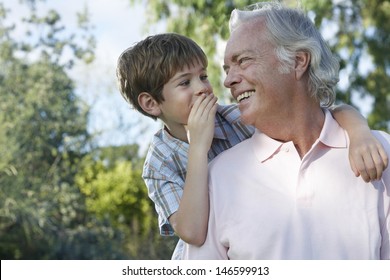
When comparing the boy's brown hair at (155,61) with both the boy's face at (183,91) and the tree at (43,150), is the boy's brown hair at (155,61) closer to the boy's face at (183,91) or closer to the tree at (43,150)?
the boy's face at (183,91)

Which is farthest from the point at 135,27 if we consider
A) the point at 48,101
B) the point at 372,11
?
the point at 372,11

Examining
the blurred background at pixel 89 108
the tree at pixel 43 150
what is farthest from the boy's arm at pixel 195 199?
the tree at pixel 43 150

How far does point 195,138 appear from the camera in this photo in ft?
7.95

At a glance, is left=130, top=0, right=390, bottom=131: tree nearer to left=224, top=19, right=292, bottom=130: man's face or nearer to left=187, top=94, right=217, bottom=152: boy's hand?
left=187, top=94, right=217, bottom=152: boy's hand

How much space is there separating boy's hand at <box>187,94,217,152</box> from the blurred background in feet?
21.4

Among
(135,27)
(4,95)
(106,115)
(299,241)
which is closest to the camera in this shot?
(299,241)

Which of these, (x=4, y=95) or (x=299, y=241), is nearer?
(x=299, y=241)

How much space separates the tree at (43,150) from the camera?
9688mm

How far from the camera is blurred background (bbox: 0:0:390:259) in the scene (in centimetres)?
965

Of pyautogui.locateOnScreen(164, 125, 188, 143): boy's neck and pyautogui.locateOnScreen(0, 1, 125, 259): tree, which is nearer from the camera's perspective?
pyautogui.locateOnScreen(164, 125, 188, 143): boy's neck

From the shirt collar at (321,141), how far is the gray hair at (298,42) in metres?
0.11

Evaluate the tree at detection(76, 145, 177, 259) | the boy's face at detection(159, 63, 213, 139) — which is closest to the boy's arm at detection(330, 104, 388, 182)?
the boy's face at detection(159, 63, 213, 139)

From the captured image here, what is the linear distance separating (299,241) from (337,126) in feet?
1.41

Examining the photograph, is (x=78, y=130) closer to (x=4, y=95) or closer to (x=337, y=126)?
(x=4, y=95)
